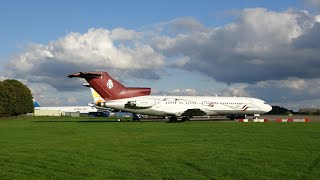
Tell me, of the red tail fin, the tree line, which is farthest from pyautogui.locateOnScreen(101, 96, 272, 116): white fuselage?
the tree line

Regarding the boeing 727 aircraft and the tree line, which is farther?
the tree line

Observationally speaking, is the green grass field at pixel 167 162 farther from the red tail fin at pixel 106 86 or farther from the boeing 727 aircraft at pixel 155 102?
the red tail fin at pixel 106 86

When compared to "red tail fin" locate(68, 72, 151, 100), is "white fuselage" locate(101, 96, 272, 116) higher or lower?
lower

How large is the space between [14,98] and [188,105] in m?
56.2

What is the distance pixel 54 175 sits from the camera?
37.6 feet

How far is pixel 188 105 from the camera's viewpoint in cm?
5522

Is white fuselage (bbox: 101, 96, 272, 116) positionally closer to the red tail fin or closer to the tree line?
the red tail fin

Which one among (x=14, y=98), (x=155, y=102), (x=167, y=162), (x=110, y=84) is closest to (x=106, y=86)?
(x=110, y=84)

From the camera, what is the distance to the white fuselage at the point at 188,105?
5100cm

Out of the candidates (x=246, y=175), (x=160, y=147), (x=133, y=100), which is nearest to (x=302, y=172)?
(x=246, y=175)

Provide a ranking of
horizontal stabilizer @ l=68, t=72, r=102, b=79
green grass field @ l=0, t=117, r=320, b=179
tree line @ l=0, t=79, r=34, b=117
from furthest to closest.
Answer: tree line @ l=0, t=79, r=34, b=117, horizontal stabilizer @ l=68, t=72, r=102, b=79, green grass field @ l=0, t=117, r=320, b=179

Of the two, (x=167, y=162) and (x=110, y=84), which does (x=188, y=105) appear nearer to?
Answer: (x=110, y=84)

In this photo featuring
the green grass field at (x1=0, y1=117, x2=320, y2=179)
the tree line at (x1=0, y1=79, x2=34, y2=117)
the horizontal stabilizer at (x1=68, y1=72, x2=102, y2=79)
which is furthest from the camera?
the tree line at (x1=0, y1=79, x2=34, y2=117)

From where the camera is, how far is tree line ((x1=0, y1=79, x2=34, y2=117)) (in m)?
93.4
